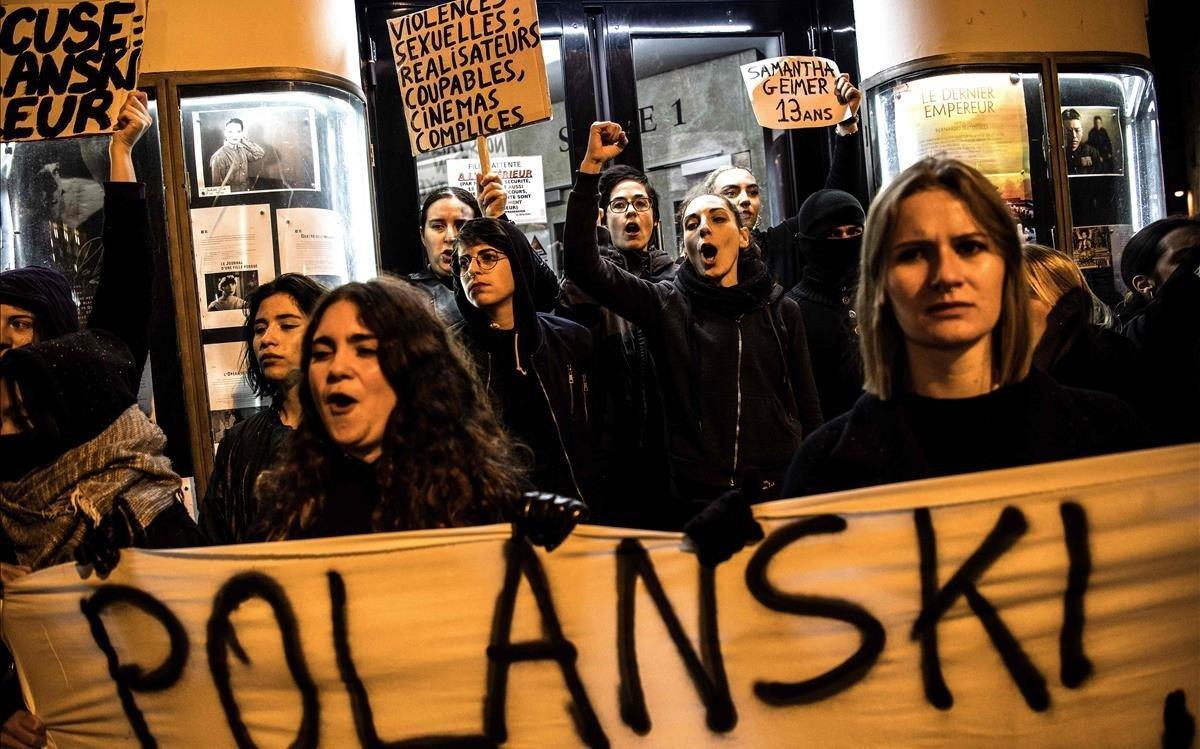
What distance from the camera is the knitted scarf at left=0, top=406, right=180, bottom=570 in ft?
9.52

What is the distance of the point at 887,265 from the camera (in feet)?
7.86

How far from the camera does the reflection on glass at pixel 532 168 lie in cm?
605

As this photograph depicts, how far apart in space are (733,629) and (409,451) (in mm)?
812

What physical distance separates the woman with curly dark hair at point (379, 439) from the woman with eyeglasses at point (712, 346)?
1.48m

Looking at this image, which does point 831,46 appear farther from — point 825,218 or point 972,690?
point 972,690

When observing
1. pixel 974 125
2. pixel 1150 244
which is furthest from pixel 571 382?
pixel 974 125

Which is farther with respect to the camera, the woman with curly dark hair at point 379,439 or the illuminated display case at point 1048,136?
the illuminated display case at point 1048,136

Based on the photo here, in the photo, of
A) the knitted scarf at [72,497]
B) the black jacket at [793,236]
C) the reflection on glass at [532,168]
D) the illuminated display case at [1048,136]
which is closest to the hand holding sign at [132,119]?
the knitted scarf at [72,497]

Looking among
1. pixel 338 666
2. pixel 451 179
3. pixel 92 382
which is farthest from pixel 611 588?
pixel 451 179

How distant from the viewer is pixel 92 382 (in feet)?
9.73

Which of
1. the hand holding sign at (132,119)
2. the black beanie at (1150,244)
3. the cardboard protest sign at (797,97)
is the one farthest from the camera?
the cardboard protest sign at (797,97)

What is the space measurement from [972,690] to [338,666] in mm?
1343

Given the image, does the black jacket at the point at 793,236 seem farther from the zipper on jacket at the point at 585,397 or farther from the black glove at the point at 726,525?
the black glove at the point at 726,525

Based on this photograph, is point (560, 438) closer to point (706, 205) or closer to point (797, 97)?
point (706, 205)
